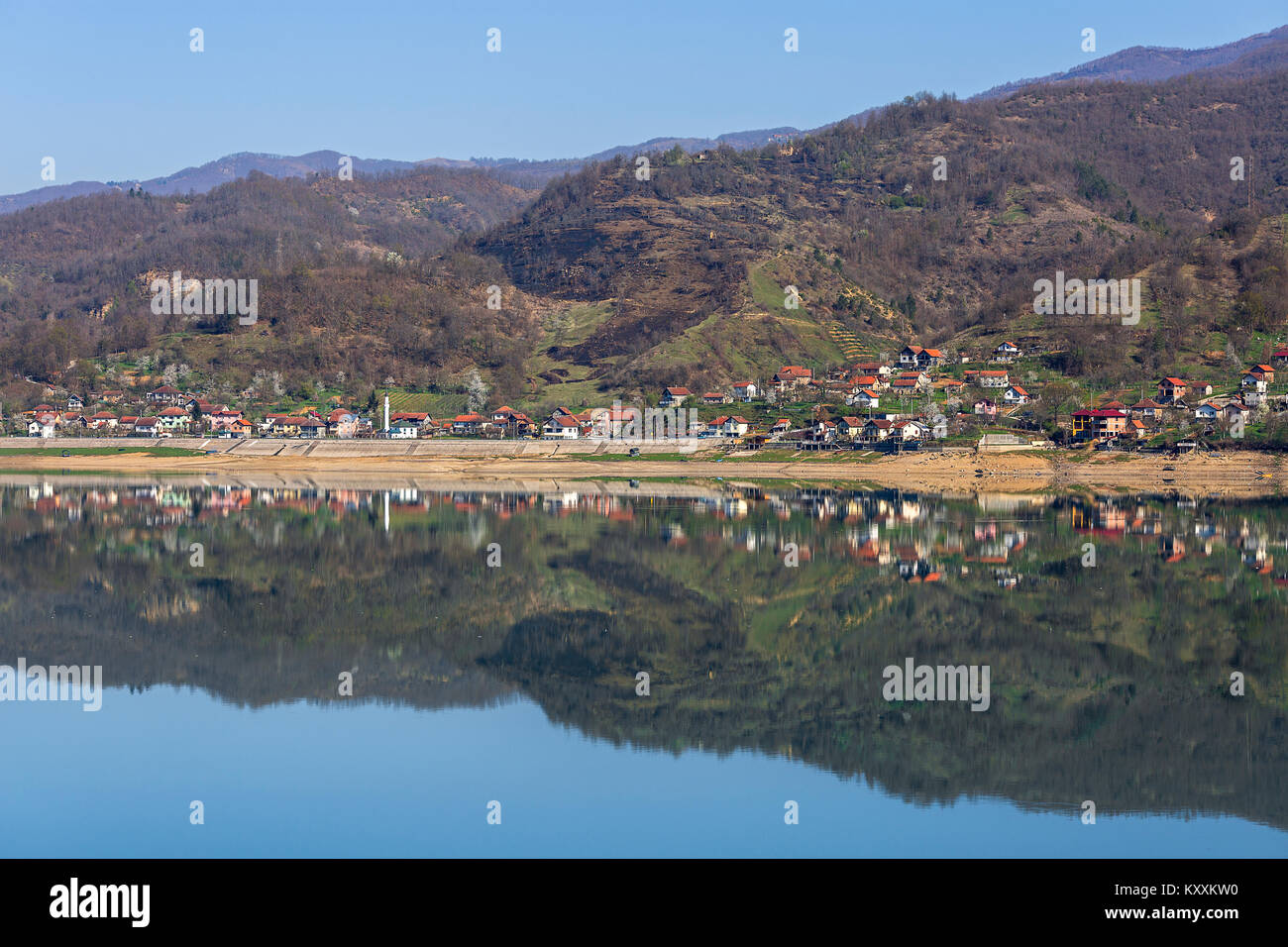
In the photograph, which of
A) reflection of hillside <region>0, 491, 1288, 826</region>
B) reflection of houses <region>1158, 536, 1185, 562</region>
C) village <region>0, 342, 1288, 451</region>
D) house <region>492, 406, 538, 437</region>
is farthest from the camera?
house <region>492, 406, 538, 437</region>

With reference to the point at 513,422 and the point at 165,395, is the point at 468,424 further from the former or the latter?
the point at 165,395

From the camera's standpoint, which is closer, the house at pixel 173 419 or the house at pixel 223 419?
the house at pixel 173 419

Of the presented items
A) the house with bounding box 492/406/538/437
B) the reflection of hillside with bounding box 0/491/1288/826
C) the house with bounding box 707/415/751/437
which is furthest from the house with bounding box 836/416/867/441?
the reflection of hillside with bounding box 0/491/1288/826

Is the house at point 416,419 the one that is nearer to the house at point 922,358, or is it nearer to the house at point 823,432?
the house at point 823,432

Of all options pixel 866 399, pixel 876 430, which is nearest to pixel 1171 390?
pixel 866 399

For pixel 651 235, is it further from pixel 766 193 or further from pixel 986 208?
pixel 986 208

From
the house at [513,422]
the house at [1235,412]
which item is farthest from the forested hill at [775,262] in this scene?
the house at [1235,412]

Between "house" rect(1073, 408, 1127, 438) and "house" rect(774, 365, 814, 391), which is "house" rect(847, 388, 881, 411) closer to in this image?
"house" rect(774, 365, 814, 391)
